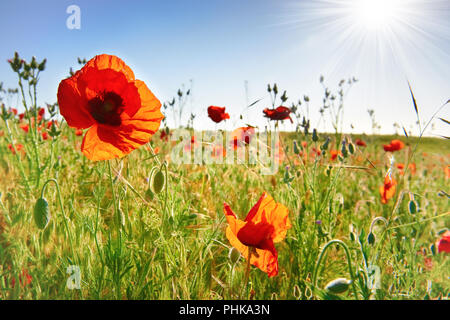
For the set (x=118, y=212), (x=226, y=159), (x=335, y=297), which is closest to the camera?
(x=335, y=297)

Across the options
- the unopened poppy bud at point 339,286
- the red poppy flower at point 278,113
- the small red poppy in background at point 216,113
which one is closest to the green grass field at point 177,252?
the unopened poppy bud at point 339,286

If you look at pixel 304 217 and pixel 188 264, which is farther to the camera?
pixel 304 217

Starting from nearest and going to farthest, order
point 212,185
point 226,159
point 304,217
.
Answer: point 304,217 < point 212,185 < point 226,159

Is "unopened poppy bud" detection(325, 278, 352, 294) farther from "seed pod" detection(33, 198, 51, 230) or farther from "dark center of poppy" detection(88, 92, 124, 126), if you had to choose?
"seed pod" detection(33, 198, 51, 230)

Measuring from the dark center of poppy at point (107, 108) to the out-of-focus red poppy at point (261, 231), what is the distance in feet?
1.42

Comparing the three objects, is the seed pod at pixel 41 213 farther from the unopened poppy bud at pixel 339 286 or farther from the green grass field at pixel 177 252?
the unopened poppy bud at pixel 339 286

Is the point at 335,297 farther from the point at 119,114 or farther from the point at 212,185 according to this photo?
the point at 212,185

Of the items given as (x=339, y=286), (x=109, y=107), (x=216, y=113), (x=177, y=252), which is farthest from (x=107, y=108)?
(x=216, y=113)

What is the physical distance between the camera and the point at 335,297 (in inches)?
25.9

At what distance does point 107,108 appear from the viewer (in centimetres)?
88

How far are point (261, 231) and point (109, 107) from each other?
58 centimetres

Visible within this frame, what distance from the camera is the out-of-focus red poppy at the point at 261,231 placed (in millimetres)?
747

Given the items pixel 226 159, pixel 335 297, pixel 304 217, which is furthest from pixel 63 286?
pixel 226 159
